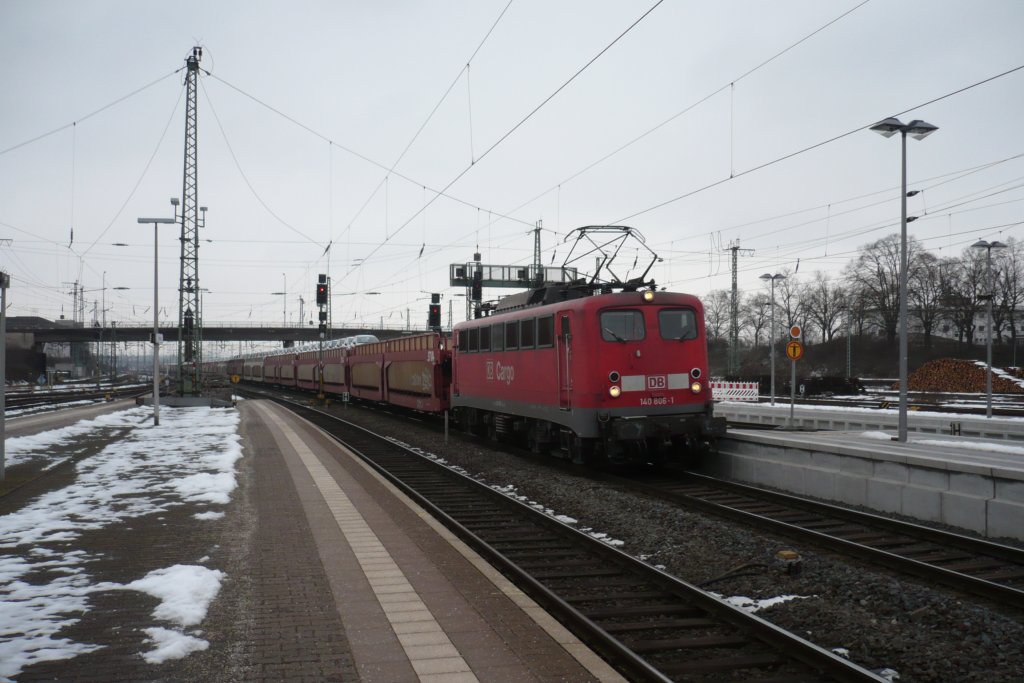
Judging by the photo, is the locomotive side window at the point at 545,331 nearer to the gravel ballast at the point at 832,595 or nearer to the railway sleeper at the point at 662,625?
the gravel ballast at the point at 832,595

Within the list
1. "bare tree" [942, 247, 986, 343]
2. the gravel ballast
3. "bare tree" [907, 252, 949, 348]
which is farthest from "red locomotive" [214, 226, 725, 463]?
"bare tree" [907, 252, 949, 348]

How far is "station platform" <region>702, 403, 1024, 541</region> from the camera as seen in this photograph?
379 inches

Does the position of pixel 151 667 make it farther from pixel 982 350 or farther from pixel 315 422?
pixel 982 350

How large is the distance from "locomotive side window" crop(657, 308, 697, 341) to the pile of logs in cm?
3411

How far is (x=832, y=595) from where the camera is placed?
719cm

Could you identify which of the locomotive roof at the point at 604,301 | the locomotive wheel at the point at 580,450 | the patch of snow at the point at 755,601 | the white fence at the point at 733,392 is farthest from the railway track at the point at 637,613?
the white fence at the point at 733,392

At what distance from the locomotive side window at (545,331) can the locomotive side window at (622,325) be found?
4.75 feet

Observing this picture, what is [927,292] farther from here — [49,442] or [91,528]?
[91,528]

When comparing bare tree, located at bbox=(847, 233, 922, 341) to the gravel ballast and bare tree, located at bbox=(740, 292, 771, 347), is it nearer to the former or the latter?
bare tree, located at bbox=(740, 292, 771, 347)

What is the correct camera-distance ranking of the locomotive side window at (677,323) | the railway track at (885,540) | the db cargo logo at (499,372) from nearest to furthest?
1. the railway track at (885,540)
2. the locomotive side window at (677,323)
3. the db cargo logo at (499,372)

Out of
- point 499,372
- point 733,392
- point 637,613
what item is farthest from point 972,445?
point 733,392

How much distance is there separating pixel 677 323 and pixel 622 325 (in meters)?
→ 1.15

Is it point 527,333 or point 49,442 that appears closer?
point 527,333

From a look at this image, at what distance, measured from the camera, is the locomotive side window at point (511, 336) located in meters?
17.5
